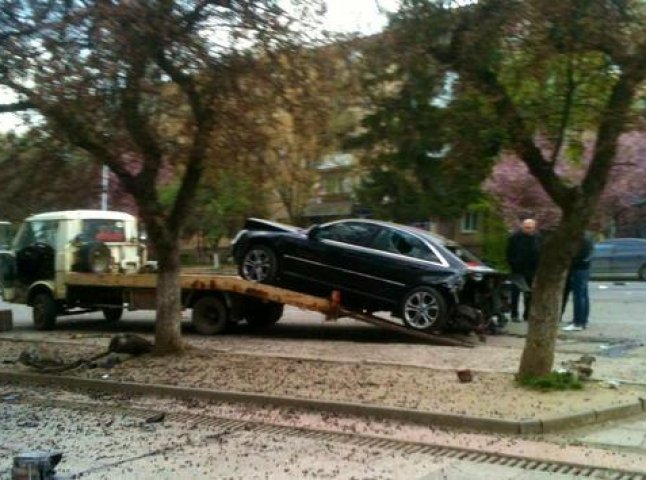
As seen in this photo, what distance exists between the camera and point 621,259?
2900 cm

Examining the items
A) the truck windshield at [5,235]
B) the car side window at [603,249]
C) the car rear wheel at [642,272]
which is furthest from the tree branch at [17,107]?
the car rear wheel at [642,272]

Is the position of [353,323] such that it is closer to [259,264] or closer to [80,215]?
[259,264]

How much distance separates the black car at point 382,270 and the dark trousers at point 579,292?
47.3 inches

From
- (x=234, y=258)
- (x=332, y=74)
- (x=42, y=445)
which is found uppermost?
(x=332, y=74)

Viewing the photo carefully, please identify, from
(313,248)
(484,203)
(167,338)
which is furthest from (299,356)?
(484,203)

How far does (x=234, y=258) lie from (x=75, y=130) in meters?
5.45

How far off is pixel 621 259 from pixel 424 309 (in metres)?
18.5

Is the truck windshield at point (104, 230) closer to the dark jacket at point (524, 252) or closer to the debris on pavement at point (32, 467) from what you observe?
the dark jacket at point (524, 252)

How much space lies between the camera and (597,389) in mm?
8758

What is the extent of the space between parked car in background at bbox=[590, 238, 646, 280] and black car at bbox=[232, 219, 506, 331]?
17.0m

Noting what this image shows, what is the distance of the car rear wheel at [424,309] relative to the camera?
1263 centimetres

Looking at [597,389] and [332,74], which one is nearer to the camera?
[597,389]

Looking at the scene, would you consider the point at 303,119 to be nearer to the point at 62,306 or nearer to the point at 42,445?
the point at 42,445

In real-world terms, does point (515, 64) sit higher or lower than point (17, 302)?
higher
